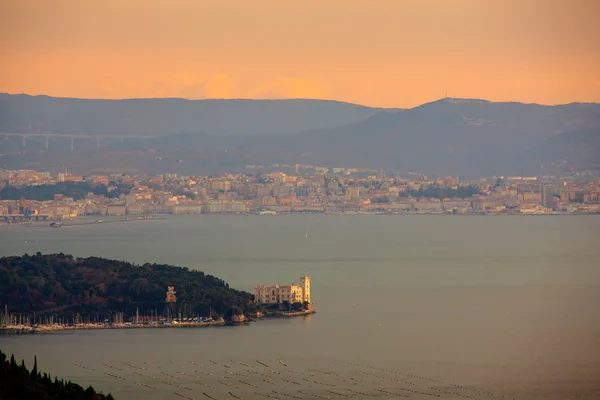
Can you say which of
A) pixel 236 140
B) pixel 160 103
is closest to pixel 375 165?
pixel 236 140

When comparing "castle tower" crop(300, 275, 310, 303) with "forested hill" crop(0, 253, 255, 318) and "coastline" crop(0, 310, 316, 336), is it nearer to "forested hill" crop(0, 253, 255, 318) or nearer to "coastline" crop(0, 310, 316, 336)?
"forested hill" crop(0, 253, 255, 318)

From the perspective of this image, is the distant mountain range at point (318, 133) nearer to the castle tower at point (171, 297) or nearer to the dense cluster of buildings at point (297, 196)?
the dense cluster of buildings at point (297, 196)

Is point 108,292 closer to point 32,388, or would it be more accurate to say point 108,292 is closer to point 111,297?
point 111,297

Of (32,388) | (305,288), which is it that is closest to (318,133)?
(305,288)

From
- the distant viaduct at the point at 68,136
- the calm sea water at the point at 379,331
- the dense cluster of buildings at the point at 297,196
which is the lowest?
the calm sea water at the point at 379,331

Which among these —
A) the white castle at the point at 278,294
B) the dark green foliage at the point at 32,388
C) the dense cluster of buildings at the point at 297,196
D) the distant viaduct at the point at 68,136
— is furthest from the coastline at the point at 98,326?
the distant viaduct at the point at 68,136

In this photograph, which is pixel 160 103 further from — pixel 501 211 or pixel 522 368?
pixel 522 368
